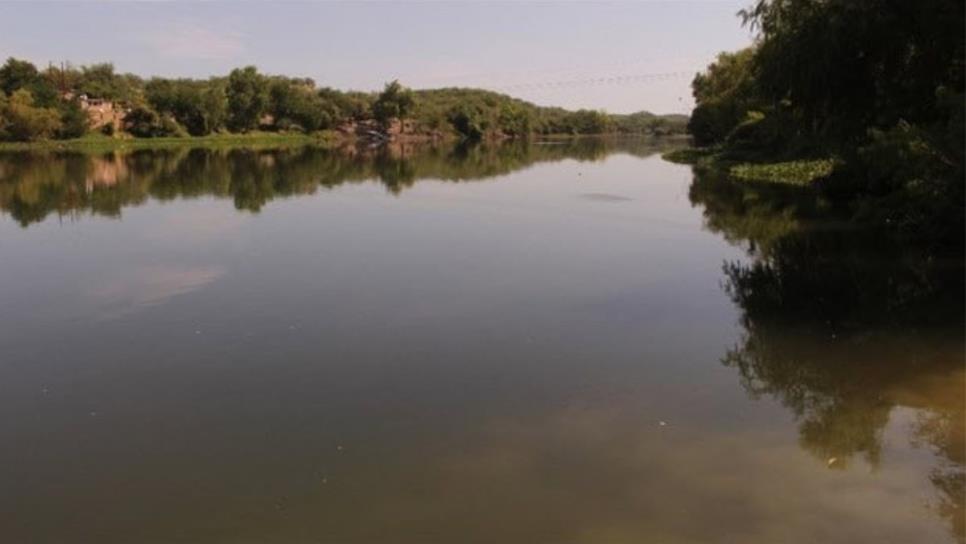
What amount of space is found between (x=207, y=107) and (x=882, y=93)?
307 feet

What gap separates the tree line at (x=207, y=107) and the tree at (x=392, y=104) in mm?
172

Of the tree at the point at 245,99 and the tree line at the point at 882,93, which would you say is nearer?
the tree line at the point at 882,93

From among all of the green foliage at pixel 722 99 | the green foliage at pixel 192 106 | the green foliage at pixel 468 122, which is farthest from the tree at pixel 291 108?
the green foliage at pixel 722 99

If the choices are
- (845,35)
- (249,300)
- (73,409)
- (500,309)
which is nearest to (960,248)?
(845,35)

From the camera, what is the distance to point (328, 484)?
740 cm

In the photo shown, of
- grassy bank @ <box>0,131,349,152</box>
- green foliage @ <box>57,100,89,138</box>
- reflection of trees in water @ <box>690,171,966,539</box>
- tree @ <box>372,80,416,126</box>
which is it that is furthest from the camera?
tree @ <box>372,80,416,126</box>

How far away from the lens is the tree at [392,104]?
454 ft

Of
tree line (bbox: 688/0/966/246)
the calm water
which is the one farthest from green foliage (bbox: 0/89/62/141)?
tree line (bbox: 688/0/966/246)

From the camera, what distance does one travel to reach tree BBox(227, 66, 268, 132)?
111000 mm

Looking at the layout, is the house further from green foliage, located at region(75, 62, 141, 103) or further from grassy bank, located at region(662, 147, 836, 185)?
grassy bank, located at region(662, 147, 836, 185)

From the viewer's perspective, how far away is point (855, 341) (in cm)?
1208

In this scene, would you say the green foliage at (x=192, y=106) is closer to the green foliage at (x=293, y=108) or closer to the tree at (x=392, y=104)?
the green foliage at (x=293, y=108)

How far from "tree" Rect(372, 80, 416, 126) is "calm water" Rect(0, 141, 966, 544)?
120 metres

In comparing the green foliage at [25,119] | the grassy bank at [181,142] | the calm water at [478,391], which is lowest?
the calm water at [478,391]
